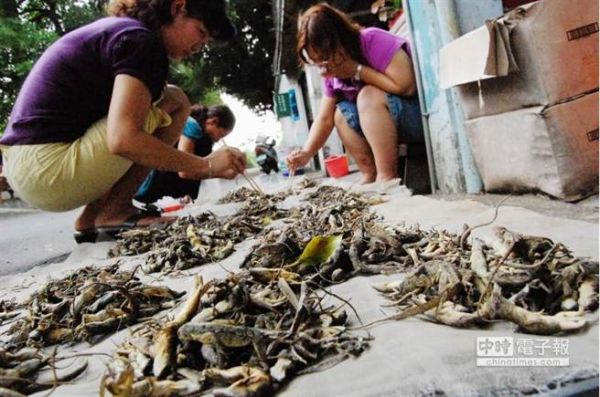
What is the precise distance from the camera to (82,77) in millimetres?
2746

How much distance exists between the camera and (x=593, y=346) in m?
0.80

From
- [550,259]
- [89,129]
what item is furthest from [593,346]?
[89,129]

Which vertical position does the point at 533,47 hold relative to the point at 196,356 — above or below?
above

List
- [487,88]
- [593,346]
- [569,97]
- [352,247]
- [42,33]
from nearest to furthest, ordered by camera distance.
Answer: [593,346], [352,247], [569,97], [487,88], [42,33]

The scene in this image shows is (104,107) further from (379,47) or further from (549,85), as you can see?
(549,85)

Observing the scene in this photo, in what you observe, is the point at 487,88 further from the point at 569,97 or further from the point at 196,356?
the point at 196,356

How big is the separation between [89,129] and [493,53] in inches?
95.3

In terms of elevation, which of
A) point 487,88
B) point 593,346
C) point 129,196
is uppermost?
point 487,88

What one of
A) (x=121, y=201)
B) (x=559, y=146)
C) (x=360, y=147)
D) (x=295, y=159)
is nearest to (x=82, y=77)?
(x=121, y=201)

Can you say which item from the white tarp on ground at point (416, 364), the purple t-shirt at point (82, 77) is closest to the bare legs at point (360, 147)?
the purple t-shirt at point (82, 77)

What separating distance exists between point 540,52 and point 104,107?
252 cm

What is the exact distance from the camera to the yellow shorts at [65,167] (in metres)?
2.88

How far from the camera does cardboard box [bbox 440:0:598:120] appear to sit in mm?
2012

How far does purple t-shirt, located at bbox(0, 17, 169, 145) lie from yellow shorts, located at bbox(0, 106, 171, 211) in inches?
3.0
